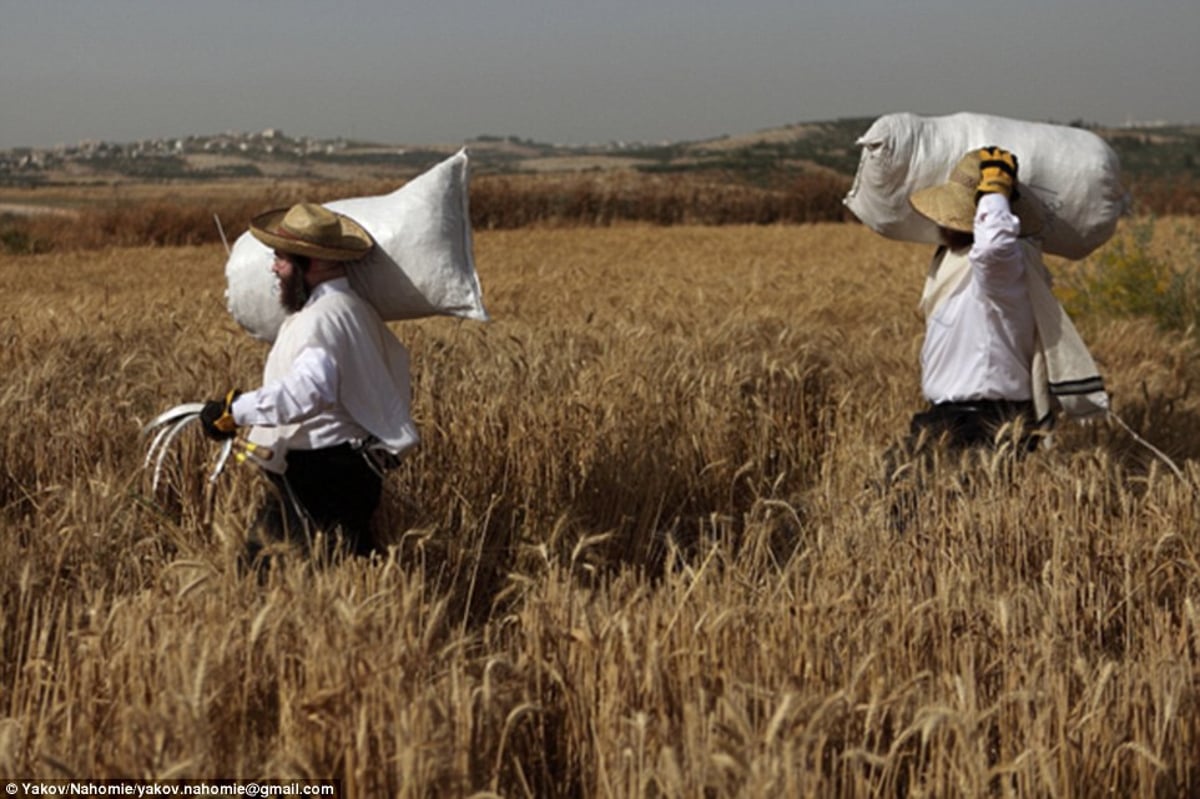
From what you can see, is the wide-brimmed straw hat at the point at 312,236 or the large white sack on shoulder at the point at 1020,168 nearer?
the wide-brimmed straw hat at the point at 312,236

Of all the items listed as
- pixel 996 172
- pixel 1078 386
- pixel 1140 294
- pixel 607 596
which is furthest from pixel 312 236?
pixel 1140 294

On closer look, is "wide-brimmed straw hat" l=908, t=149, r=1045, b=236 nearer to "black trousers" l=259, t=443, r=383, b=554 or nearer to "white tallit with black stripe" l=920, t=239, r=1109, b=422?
"white tallit with black stripe" l=920, t=239, r=1109, b=422

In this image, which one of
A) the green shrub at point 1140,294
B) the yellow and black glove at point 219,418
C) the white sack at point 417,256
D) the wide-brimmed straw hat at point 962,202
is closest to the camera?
the yellow and black glove at point 219,418

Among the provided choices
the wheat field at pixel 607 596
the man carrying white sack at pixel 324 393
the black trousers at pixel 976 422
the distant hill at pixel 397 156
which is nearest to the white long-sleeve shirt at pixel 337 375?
the man carrying white sack at pixel 324 393

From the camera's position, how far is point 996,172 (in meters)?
4.77

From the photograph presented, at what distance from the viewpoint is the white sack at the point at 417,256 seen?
14.0 feet

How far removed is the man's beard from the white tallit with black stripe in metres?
2.36

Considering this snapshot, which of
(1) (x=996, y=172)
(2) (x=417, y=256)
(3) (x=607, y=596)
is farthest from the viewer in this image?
(1) (x=996, y=172)

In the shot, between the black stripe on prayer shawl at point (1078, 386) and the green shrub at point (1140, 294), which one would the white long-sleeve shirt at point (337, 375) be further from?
the green shrub at point (1140, 294)

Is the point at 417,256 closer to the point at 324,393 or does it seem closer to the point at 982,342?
the point at 324,393

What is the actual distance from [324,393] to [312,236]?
49cm

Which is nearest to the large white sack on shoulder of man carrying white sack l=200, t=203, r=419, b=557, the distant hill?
man carrying white sack l=200, t=203, r=419, b=557

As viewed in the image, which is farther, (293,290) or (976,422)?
(976,422)

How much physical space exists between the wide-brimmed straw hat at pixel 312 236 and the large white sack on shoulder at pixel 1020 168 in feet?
6.73
